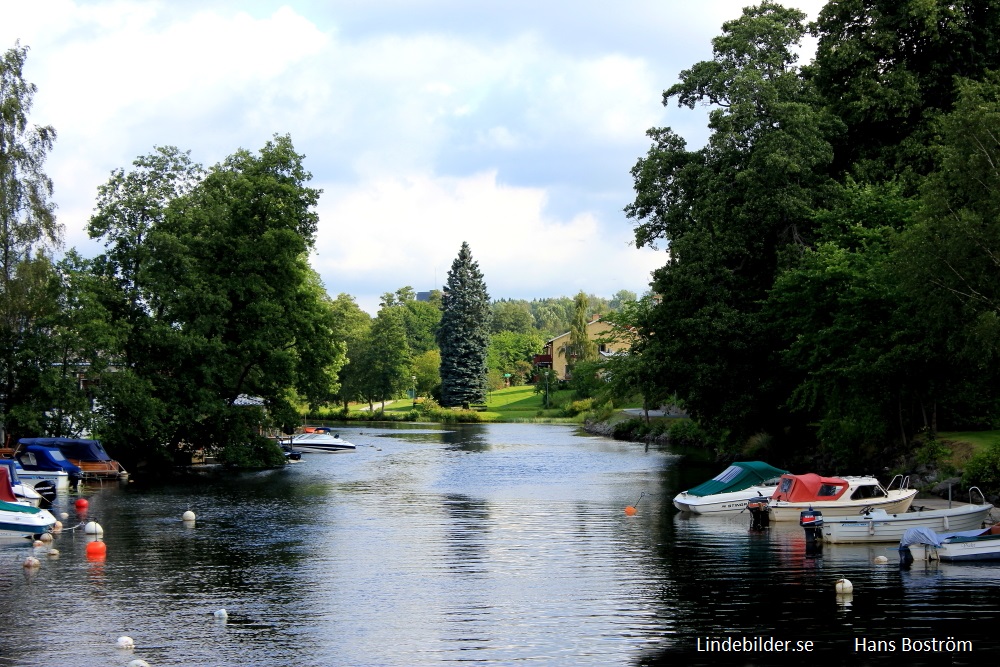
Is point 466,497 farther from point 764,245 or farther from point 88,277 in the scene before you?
point 88,277

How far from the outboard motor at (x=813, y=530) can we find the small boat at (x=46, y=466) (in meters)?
33.7

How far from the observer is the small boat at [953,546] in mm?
27625

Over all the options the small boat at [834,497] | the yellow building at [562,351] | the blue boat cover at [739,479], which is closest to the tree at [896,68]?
the blue boat cover at [739,479]

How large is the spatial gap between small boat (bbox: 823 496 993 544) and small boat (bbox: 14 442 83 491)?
34.5 m

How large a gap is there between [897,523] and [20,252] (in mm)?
44998

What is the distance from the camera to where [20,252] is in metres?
54.3

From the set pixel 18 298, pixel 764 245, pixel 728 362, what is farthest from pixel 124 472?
pixel 764 245

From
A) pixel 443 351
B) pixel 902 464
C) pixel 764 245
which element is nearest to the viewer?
pixel 902 464

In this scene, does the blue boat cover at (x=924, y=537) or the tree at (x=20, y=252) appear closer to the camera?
the blue boat cover at (x=924, y=537)

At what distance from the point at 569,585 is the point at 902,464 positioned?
80.1ft

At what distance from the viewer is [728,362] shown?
55.2 meters

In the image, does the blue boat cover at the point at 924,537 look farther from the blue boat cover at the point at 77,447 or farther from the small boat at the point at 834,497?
the blue boat cover at the point at 77,447

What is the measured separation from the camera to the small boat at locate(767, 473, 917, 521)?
35.5m

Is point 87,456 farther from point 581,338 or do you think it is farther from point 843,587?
point 581,338
